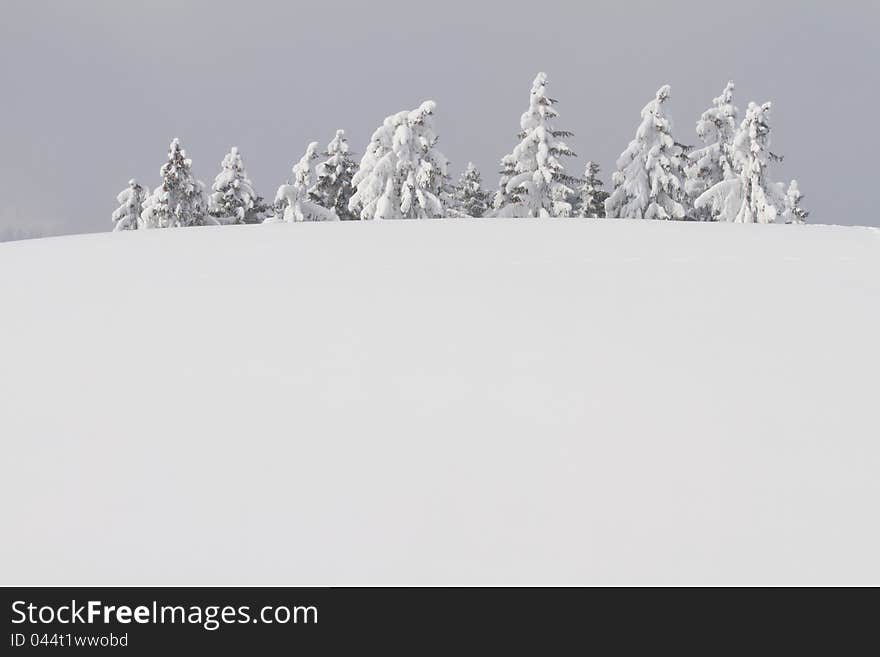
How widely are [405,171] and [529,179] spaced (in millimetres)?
4898

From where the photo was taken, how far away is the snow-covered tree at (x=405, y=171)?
91.6 ft

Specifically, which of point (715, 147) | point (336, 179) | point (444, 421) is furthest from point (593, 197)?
point (444, 421)

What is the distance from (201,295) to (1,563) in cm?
214

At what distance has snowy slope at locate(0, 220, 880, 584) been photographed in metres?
3.15

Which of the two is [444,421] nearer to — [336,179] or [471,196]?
[336,179]

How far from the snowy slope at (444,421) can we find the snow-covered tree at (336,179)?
28502 millimetres

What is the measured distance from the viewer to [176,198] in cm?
3491

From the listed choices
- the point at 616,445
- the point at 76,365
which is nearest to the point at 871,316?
the point at 616,445

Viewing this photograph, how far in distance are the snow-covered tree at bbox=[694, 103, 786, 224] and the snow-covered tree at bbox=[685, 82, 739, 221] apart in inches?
51.1
